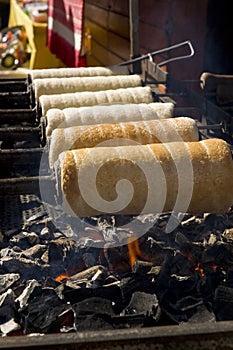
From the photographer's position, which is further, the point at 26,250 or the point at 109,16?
the point at 109,16

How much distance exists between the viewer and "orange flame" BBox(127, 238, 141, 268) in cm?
346

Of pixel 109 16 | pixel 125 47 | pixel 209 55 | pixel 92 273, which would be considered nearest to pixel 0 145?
pixel 92 273

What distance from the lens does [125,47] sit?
9.74 metres

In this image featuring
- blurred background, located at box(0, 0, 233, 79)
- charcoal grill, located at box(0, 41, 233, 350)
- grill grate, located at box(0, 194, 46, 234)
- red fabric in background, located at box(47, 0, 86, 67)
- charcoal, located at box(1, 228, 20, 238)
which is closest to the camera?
charcoal grill, located at box(0, 41, 233, 350)

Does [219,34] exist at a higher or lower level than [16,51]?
higher

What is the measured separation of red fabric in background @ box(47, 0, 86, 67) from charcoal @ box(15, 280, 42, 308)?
6095mm

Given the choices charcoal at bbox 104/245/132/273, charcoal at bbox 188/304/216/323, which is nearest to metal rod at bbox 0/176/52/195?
charcoal at bbox 104/245/132/273

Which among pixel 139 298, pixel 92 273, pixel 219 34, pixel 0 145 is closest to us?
pixel 139 298

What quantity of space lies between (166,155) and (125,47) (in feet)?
23.4

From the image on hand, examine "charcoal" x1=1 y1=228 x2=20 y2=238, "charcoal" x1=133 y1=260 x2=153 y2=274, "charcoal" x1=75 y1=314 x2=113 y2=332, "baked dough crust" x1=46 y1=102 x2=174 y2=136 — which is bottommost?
"charcoal" x1=1 y1=228 x2=20 y2=238

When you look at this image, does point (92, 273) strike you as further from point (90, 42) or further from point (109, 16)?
point (90, 42)

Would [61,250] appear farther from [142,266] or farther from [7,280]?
[142,266]

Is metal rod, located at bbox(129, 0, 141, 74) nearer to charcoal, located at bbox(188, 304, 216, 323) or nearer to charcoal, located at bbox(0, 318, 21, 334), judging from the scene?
charcoal, located at bbox(188, 304, 216, 323)

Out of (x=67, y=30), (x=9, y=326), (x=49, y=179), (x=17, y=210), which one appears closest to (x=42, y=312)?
(x=9, y=326)
